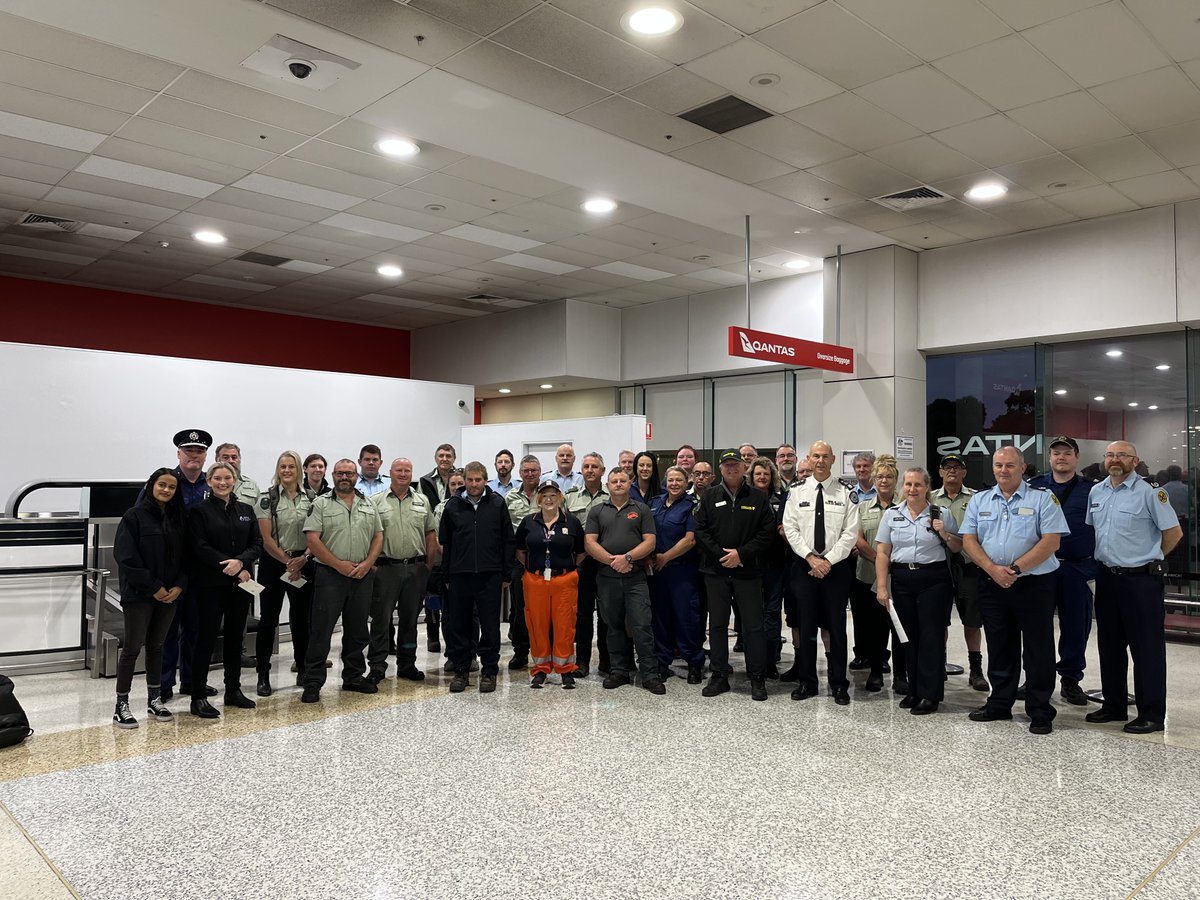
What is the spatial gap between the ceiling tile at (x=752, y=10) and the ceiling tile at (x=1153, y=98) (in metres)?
2.34

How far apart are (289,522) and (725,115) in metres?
4.12

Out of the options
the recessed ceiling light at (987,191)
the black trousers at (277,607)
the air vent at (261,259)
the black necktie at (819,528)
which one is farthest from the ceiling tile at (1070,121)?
the air vent at (261,259)

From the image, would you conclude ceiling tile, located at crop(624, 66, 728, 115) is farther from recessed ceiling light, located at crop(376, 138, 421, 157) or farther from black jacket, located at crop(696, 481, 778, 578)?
black jacket, located at crop(696, 481, 778, 578)

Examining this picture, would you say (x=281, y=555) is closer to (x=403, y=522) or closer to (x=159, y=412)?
(x=403, y=522)

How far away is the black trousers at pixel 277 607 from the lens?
6.09m

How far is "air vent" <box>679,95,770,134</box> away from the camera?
20.7ft

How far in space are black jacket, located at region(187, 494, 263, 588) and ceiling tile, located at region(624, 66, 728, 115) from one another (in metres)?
3.71

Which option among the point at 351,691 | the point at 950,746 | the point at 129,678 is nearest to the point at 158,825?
the point at 129,678

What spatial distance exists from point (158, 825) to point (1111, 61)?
6.52 m

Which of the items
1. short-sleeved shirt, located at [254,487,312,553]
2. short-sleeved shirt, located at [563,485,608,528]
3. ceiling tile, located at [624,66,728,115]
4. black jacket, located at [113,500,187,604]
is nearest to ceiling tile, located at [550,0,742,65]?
ceiling tile, located at [624,66,728,115]

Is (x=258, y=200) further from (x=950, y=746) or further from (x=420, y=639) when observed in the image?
(x=950, y=746)

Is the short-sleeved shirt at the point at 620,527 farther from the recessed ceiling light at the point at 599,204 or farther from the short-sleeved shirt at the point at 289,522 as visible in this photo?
the recessed ceiling light at the point at 599,204

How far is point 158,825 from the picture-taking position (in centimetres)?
372

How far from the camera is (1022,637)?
17.6 ft
